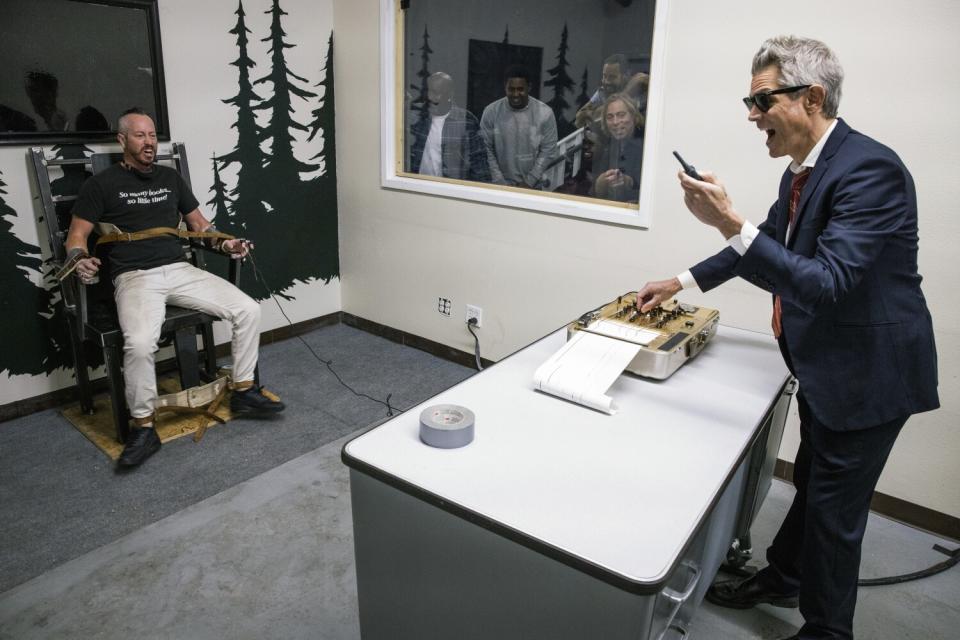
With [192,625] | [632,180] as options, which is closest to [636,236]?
[632,180]

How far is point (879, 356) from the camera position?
4.63 feet

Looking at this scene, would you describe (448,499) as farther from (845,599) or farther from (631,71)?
(631,71)

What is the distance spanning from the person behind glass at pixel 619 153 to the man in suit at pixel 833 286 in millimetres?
1316

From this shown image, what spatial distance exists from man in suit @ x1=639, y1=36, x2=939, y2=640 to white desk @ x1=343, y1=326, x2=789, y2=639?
19 centimetres

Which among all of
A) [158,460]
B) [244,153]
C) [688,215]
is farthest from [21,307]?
[688,215]

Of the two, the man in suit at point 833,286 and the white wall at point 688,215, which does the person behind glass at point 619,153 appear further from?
the man in suit at point 833,286

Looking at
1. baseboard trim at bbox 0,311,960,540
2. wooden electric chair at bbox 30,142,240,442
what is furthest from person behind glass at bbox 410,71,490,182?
wooden electric chair at bbox 30,142,240,442

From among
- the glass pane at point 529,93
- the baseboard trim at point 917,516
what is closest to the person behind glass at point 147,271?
the glass pane at point 529,93

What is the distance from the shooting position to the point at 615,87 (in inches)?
113

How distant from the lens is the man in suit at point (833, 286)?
1.28m

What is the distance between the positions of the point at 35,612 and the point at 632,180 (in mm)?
2673

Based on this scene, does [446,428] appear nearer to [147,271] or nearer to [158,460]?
[158,460]

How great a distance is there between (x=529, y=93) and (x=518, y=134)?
8.1 inches

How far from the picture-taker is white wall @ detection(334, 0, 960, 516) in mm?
2146
